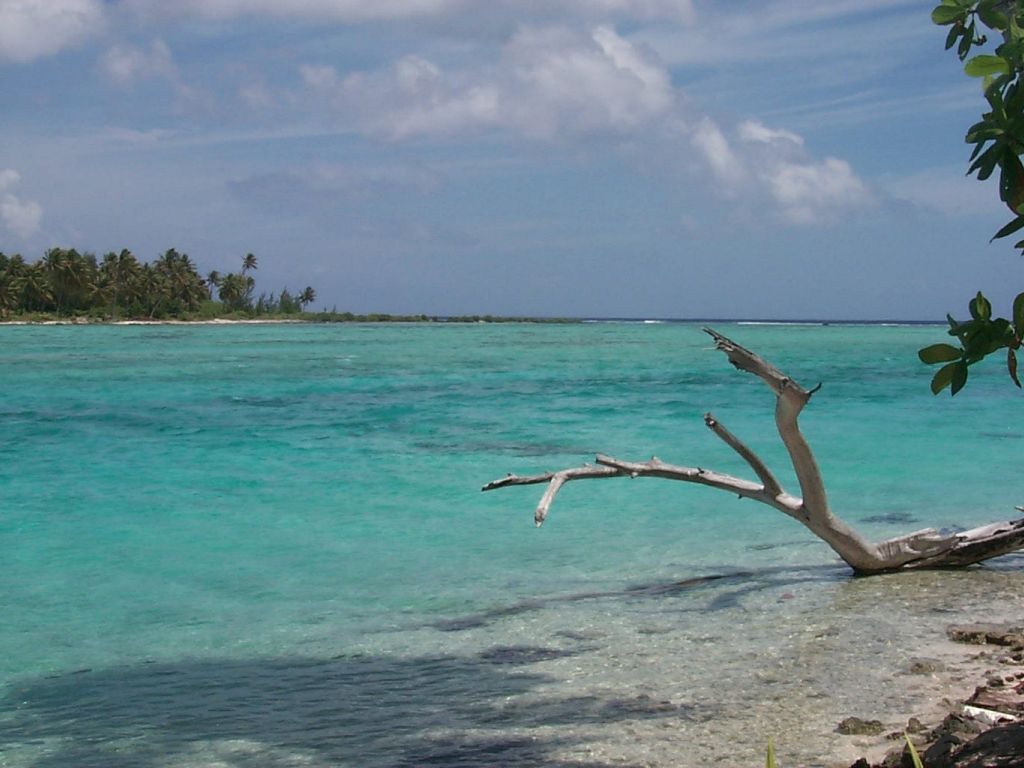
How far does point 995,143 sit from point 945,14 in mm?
642

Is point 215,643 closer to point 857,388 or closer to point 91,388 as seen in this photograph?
point 91,388

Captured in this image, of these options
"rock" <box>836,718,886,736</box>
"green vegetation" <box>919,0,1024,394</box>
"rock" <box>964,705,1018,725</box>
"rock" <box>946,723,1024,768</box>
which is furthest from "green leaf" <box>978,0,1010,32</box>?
"rock" <box>836,718,886,736</box>

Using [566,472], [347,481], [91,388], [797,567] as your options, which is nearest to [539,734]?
[566,472]

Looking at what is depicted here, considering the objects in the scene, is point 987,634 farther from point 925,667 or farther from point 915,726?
point 915,726

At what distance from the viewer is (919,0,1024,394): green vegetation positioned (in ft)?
9.05

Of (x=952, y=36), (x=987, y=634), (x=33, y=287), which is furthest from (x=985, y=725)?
(x=33, y=287)

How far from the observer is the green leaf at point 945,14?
3191 millimetres

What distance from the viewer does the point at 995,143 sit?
277 centimetres

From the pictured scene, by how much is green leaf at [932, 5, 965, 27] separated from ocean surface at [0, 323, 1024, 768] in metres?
3.22

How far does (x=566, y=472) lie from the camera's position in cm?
633

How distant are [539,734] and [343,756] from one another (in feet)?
3.21

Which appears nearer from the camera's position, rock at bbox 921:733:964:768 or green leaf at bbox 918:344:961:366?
green leaf at bbox 918:344:961:366

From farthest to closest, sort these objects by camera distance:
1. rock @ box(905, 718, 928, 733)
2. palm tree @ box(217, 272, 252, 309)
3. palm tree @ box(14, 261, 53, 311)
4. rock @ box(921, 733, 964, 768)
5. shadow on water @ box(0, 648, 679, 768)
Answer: palm tree @ box(217, 272, 252, 309) → palm tree @ box(14, 261, 53, 311) → shadow on water @ box(0, 648, 679, 768) → rock @ box(905, 718, 928, 733) → rock @ box(921, 733, 964, 768)

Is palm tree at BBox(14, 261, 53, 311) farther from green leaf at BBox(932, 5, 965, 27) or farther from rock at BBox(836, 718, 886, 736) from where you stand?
green leaf at BBox(932, 5, 965, 27)
